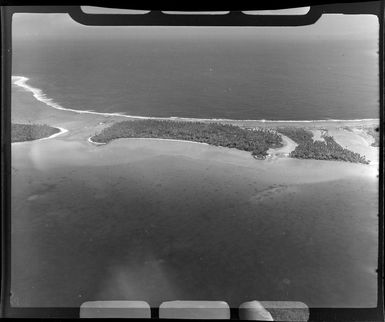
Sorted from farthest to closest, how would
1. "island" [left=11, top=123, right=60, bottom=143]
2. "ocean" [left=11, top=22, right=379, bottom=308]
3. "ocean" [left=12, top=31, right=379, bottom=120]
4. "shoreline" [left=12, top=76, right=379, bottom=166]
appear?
1. "shoreline" [left=12, top=76, right=379, bottom=166]
2. "ocean" [left=12, top=31, right=379, bottom=120]
3. "ocean" [left=11, top=22, right=379, bottom=308]
4. "island" [left=11, top=123, right=60, bottom=143]

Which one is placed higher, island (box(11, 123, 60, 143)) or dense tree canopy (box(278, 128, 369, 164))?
island (box(11, 123, 60, 143))

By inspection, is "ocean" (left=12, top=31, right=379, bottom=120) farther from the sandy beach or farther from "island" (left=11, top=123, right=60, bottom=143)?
"island" (left=11, top=123, right=60, bottom=143)

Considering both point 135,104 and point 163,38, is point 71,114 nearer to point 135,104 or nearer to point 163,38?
point 135,104

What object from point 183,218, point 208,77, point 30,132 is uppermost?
point 208,77

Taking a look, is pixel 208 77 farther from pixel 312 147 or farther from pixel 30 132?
pixel 30 132

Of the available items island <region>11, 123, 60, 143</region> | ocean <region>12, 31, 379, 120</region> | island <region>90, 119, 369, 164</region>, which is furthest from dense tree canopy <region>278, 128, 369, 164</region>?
island <region>11, 123, 60, 143</region>

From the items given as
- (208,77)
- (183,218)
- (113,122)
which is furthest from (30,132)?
(208,77)

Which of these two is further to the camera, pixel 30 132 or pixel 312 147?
pixel 312 147
